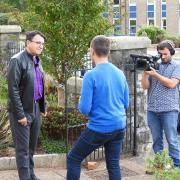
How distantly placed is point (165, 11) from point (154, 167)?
180 ft

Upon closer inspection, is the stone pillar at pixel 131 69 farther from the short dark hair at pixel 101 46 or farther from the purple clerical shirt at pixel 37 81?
the short dark hair at pixel 101 46

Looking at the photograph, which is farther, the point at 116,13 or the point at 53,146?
the point at 116,13

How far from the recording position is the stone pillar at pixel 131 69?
24.4 ft

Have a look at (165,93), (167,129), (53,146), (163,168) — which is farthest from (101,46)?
(53,146)

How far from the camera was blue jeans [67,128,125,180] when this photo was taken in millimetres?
5059

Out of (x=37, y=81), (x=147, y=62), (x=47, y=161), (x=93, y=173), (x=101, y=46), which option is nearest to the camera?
(x=101, y=46)

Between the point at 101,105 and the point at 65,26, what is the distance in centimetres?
349

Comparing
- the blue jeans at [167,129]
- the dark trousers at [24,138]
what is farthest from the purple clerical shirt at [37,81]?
the blue jeans at [167,129]

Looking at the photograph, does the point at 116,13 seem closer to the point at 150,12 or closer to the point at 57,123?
the point at 57,123

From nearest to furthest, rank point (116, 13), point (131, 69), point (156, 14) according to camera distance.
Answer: point (131, 69)
point (116, 13)
point (156, 14)

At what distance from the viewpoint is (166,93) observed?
6254 millimetres

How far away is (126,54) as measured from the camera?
750 centimetres

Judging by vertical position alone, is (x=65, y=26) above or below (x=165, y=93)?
above

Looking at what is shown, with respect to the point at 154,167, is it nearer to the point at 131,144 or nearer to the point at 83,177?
the point at 83,177
